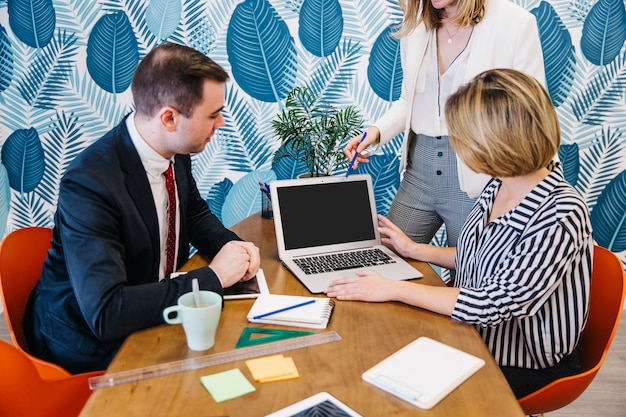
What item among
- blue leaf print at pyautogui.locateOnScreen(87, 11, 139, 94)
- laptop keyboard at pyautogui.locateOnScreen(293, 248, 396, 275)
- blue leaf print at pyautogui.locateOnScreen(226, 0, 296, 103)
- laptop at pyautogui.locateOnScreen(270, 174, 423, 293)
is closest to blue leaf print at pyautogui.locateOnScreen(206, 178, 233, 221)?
blue leaf print at pyautogui.locateOnScreen(226, 0, 296, 103)

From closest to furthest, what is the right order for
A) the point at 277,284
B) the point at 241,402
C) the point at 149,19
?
the point at 241,402 < the point at 277,284 < the point at 149,19

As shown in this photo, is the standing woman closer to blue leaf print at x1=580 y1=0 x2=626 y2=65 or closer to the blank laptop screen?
the blank laptop screen

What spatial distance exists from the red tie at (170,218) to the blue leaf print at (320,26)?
1495 mm

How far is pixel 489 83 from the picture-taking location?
1379 mm

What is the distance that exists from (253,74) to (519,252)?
6.47ft

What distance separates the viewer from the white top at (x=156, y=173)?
60.5 inches

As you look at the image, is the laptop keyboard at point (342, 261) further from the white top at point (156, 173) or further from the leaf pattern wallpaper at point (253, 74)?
the leaf pattern wallpaper at point (253, 74)

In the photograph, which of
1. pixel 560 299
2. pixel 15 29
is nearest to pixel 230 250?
pixel 560 299

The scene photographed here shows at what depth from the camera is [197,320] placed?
1.12m

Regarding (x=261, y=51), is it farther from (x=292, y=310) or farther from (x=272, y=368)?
(x=272, y=368)

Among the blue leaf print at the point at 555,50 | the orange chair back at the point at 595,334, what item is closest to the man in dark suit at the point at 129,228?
the orange chair back at the point at 595,334

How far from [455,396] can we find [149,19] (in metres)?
2.52

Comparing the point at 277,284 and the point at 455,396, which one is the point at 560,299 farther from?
the point at 277,284

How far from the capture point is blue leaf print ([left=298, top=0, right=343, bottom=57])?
2.87 metres
